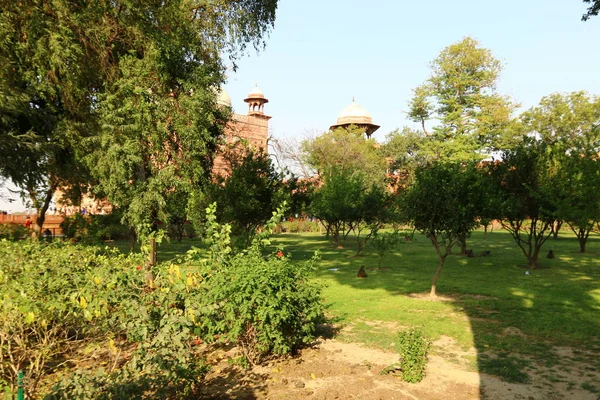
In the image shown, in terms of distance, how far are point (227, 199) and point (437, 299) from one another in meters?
8.74

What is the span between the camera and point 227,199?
1716cm

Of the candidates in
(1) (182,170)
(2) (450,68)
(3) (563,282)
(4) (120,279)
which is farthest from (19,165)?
(2) (450,68)

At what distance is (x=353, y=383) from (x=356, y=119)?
58840 millimetres

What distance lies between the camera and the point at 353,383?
621 centimetres

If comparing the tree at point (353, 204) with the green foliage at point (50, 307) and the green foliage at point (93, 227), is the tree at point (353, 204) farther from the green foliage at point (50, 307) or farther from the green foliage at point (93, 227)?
the green foliage at point (50, 307)

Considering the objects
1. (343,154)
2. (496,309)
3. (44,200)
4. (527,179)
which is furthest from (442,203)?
(343,154)

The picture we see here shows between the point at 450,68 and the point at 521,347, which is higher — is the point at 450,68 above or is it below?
above

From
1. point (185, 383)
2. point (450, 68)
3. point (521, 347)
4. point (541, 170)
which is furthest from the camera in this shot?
point (450, 68)

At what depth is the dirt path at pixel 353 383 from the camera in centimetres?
582

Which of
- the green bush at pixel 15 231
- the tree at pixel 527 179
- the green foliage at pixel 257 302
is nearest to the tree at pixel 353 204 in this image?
the tree at pixel 527 179

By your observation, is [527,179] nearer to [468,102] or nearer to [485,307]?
[485,307]

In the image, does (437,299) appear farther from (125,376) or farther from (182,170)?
(125,376)

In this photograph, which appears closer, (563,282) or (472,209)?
(472,209)

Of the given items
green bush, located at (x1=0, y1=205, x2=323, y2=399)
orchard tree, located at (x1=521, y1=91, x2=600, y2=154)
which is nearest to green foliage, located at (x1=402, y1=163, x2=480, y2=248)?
green bush, located at (x1=0, y1=205, x2=323, y2=399)
